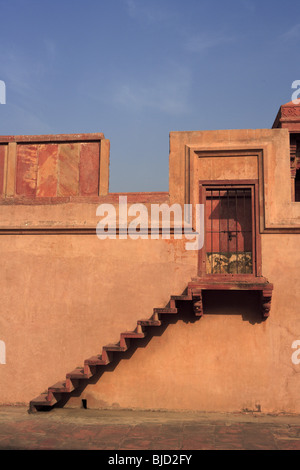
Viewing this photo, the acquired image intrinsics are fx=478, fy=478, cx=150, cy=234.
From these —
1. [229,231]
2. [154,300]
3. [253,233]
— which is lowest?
[154,300]

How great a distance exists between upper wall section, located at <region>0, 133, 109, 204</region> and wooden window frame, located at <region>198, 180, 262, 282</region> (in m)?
2.64

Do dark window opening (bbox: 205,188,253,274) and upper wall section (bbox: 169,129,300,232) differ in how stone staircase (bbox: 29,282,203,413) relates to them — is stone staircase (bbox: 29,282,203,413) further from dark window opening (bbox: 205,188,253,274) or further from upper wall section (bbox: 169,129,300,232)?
upper wall section (bbox: 169,129,300,232)

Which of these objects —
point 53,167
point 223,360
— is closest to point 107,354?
point 223,360

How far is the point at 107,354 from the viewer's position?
1086 centimetres

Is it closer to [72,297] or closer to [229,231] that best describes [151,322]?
[72,297]

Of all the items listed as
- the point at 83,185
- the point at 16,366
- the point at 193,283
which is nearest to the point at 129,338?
the point at 193,283

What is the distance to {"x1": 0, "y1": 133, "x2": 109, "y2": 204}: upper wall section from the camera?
12320mm

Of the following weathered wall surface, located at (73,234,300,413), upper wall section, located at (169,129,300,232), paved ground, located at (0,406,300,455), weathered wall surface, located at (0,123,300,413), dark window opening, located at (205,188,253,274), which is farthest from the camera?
dark window opening, located at (205,188,253,274)

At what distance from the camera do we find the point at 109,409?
36.9ft

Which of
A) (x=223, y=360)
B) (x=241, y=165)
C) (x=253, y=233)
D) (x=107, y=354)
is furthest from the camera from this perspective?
(x=241, y=165)

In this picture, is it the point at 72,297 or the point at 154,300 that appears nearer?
the point at 154,300

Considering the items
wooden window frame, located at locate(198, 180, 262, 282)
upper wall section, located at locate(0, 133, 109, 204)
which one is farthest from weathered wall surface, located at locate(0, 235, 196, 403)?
upper wall section, located at locate(0, 133, 109, 204)

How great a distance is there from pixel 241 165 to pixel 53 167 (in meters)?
4.84
